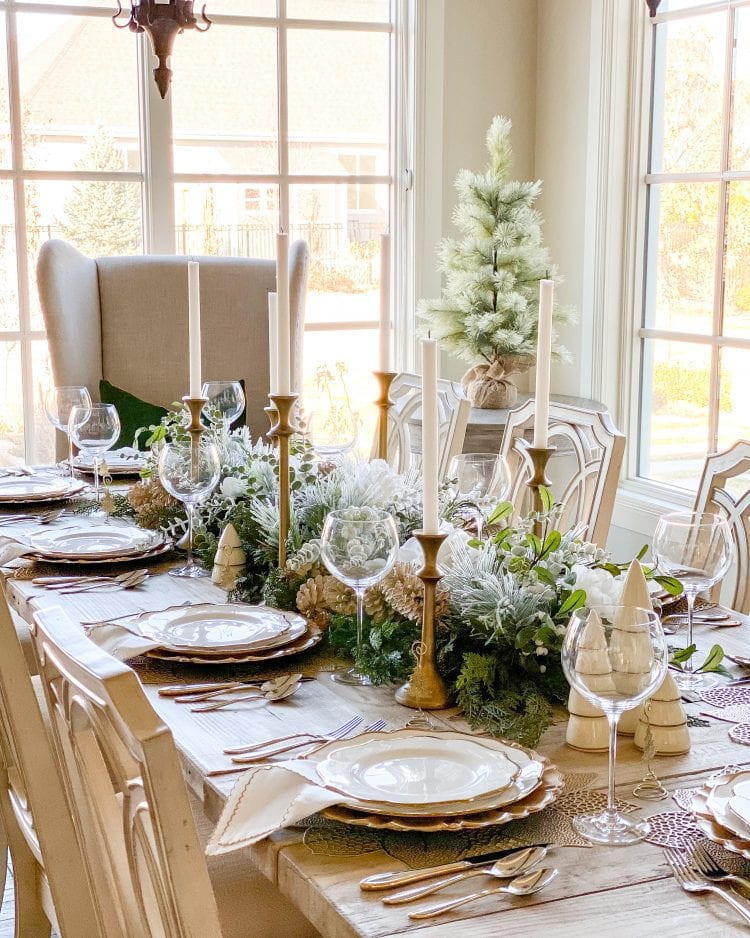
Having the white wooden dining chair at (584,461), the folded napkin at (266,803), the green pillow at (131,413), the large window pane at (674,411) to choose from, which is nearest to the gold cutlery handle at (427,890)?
the folded napkin at (266,803)

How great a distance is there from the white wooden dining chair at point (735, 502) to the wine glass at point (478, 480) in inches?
18.9

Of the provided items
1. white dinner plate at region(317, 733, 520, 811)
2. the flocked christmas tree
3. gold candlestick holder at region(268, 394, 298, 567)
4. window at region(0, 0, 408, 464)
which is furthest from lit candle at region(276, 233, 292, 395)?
window at region(0, 0, 408, 464)

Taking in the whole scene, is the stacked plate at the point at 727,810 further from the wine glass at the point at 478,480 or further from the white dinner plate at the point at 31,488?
the white dinner plate at the point at 31,488

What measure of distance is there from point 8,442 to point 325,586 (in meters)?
2.46

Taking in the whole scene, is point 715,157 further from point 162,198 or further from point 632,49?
point 162,198

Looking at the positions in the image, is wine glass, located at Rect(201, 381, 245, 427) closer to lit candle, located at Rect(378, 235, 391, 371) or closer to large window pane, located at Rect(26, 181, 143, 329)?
lit candle, located at Rect(378, 235, 391, 371)

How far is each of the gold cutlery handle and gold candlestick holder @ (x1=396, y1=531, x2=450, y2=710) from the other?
38 centimetres

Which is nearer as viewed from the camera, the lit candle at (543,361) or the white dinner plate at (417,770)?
the white dinner plate at (417,770)

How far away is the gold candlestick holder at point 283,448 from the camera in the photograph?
166 centimetres

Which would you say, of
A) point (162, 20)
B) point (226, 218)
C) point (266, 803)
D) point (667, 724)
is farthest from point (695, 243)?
point (266, 803)

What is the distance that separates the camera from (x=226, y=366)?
3.83 m

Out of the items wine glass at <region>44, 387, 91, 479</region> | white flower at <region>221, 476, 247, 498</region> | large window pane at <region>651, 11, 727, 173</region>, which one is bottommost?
white flower at <region>221, 476, 247, 498</region>

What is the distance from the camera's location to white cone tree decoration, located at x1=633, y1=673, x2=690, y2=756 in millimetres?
1210

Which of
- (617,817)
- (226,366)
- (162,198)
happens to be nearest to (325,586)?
(617,817)
